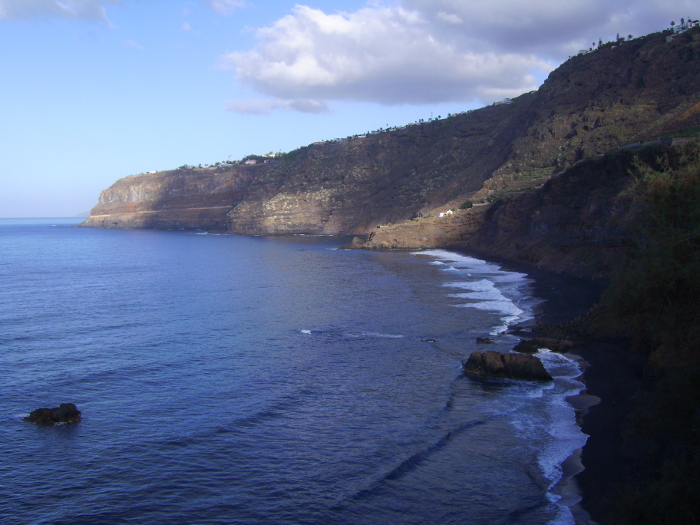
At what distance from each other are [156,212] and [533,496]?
545 ft

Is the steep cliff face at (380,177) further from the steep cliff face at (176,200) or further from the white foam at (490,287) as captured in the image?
the white foam at (490,287)

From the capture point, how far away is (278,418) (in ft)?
51.7

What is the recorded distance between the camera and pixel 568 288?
37.0 meters

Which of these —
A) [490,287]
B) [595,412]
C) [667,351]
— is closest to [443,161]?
[490,287]

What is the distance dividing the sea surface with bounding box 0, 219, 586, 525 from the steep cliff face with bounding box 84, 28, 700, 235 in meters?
42.8

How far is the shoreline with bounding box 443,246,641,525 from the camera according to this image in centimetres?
1089

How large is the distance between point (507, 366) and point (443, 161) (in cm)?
9914

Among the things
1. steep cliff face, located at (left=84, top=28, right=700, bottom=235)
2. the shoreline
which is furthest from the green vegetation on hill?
steep cliff face, located at (left=84, top=28, right=700, bottom=235)

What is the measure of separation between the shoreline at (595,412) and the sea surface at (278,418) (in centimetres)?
36

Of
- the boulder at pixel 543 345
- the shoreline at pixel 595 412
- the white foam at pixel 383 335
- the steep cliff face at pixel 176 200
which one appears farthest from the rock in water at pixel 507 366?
the steep cliff face at pixel 176 200

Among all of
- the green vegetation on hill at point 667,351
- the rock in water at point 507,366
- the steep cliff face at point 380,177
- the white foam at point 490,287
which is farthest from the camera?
the steep cliff face at point 380,177

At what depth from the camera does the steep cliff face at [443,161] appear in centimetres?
6619

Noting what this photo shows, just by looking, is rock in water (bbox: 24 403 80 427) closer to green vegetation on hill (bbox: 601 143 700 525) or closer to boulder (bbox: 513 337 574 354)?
green vegetation on hill (bbox: 601 143 700 525)

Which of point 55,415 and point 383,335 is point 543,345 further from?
point 55,415
